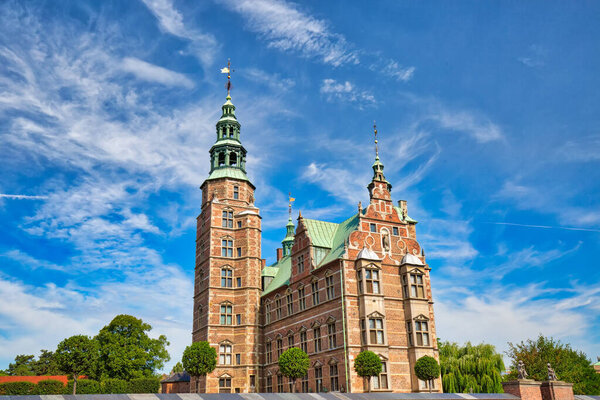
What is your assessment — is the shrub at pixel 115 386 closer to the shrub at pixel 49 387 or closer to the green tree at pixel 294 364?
the shrub at pixel 49 387

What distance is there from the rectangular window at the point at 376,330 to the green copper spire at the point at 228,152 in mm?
27683

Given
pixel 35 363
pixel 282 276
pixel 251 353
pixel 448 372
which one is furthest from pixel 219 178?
pixel 35 363

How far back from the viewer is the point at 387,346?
137 feet

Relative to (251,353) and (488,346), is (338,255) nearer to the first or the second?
(251,353)

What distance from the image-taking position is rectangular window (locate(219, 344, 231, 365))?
181ft

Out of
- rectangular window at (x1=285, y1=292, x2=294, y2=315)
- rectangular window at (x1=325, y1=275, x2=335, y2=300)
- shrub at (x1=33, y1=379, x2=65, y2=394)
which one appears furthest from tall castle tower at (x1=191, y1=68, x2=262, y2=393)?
shrub at (x1=33, y1=379, x2=65, y2=394)

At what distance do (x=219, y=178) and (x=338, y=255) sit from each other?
892 inches

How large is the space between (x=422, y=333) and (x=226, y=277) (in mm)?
24105

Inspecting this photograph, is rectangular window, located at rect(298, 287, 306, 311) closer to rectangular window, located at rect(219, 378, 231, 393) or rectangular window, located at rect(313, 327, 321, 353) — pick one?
rectangular window, located at rect(313, 327, 321, 353)

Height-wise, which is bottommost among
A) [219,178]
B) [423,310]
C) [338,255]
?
[423,310]

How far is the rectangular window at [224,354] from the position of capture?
2168 inches

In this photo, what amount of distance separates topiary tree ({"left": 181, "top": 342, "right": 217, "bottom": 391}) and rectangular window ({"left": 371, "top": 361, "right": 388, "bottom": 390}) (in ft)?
55.3

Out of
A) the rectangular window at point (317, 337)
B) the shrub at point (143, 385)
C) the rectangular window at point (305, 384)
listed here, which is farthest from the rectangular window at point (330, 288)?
the shrub at point (143, 385)

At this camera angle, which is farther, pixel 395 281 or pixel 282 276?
pixel 282 276
